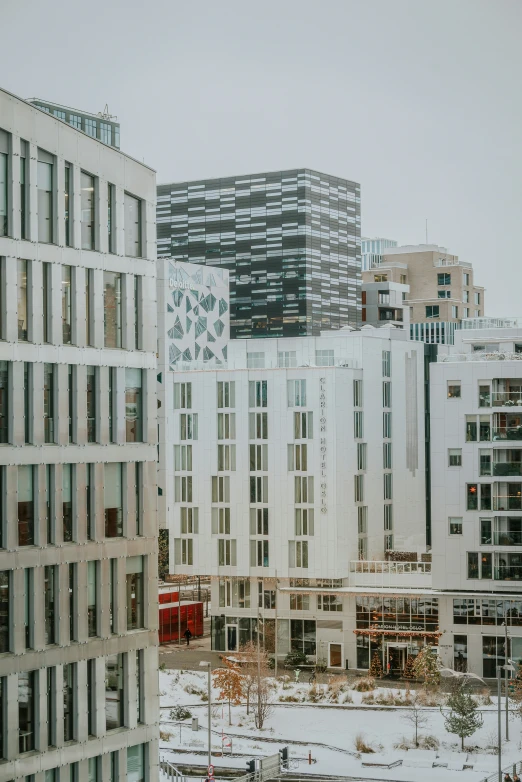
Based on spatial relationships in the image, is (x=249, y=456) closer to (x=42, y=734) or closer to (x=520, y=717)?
(x=520, y=717)

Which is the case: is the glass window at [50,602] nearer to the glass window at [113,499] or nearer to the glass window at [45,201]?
the glass window at [113,499]

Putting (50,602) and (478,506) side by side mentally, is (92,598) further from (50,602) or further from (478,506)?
(478,506)

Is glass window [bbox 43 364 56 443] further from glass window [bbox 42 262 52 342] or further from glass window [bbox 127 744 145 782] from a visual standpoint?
glass window [bbox 127 744 145 782]

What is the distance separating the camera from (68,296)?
42125 mm

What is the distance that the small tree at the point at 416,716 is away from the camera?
7444 centimetres

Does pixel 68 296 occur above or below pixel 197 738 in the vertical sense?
above

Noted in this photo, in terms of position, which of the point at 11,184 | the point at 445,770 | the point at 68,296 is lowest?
the point at 445,770

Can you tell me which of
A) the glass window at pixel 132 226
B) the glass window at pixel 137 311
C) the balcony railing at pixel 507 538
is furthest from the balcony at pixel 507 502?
the glass window at pixel 132 226

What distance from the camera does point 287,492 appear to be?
101m

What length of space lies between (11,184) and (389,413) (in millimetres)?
72644

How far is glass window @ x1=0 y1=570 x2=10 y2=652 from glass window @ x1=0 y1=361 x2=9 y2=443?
3941 millimetres

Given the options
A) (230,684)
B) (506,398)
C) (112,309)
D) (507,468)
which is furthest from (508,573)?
(112,309)

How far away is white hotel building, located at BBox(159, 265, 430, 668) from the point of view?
99312mm

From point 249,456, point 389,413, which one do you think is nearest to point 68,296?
point 249,456
